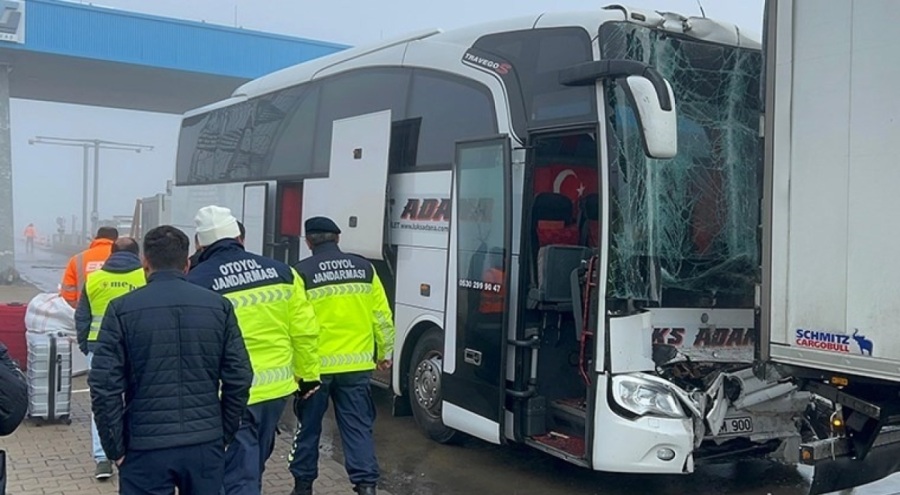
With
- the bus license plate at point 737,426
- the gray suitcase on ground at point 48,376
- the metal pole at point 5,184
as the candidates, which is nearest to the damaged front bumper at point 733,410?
the bus license plate at point 737,426

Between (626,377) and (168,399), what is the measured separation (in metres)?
2.81

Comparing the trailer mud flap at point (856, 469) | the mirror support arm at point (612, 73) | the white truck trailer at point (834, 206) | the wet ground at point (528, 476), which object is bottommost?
the wet ground at point (528, 476)

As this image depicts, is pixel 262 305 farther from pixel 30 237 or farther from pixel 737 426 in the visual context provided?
pixel 30 237

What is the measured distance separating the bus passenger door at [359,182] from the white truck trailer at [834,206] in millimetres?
3949

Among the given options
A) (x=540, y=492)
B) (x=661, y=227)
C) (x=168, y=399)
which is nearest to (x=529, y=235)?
(x=661, y=227)

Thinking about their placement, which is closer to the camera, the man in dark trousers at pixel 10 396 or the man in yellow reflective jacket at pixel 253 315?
the man in dark trousers at pixel 10 396

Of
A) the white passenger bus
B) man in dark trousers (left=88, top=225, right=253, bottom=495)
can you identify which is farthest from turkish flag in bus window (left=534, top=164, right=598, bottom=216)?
man in dark trousers (left=88, top=225, right=253, bottom=495)

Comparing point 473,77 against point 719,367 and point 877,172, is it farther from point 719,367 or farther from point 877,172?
point 877,172

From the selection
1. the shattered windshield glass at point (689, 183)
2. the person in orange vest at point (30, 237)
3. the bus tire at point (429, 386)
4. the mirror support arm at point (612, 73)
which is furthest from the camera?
the person in orange vest at point (30, 237)

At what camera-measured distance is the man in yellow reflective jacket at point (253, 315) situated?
14.4ft

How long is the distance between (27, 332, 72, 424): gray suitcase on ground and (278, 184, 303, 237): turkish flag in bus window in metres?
2.84

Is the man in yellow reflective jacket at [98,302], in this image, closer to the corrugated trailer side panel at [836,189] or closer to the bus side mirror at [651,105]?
the bus side mirror at [651,105]

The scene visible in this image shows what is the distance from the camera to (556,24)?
5.96 meters

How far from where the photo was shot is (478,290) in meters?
6.35
